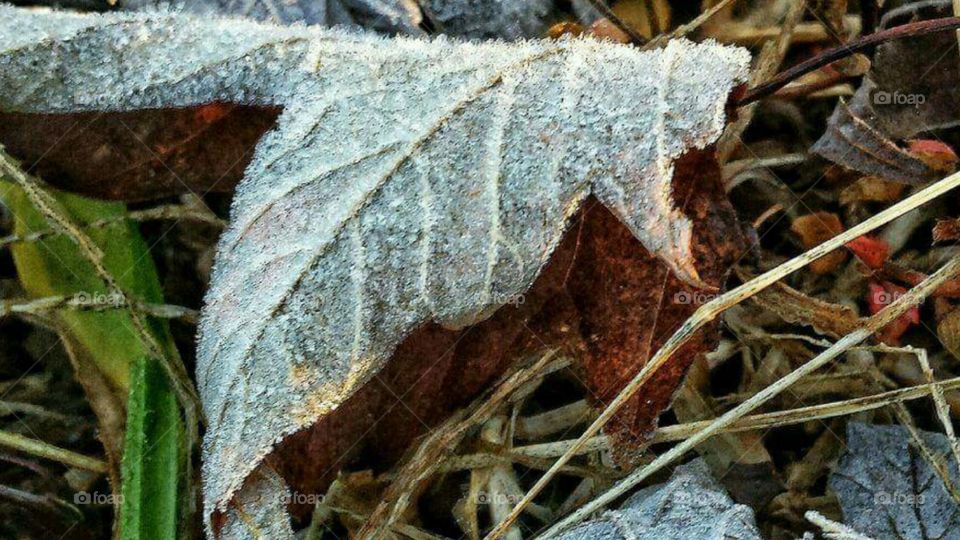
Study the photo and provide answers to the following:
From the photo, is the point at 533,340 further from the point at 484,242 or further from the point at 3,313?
the point at 3,313

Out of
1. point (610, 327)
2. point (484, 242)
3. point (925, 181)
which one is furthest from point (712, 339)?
point (925, 181)

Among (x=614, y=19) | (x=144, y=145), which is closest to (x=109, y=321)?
(x=144, y=145)

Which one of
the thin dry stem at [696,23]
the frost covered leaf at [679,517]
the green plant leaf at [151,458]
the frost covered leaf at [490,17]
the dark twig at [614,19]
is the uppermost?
the frost covered leaf at [490,17]

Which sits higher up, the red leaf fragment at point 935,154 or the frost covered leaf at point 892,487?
the red leaf fragment at point 935,154

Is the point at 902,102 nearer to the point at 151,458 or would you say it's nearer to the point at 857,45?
the point at 857,45

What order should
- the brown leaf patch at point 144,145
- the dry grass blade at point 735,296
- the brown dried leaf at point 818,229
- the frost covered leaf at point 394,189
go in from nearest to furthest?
1. the frost covered leaf at point 394,189
2. the dry grass blade at point 735,296
3. the brown leaf patch at point 144,145
4. the brown dried leaf at point 818,229

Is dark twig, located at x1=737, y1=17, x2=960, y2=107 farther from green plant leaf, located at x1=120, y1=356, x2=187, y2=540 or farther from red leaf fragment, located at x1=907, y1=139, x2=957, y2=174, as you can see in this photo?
green plant leaf, located at x1=120, y1=356, x2=187, y2=540

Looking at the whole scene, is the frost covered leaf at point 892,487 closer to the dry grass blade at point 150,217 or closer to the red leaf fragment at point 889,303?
the red leaf fragment at point 889,303

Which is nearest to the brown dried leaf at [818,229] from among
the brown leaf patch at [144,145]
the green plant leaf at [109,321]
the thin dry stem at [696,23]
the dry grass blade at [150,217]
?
the thin dry stem at [696,23]
